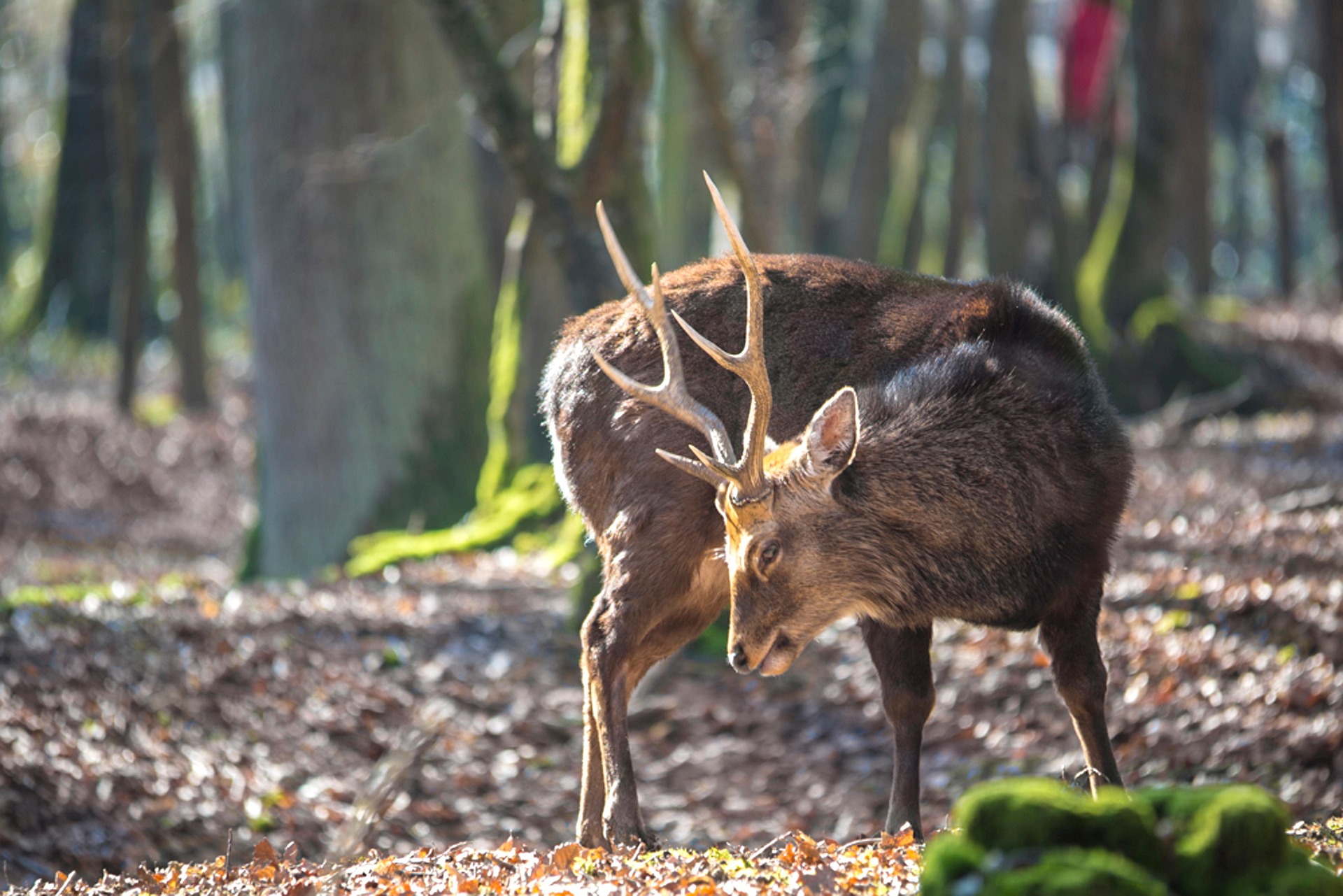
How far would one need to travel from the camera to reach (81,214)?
23.3 m

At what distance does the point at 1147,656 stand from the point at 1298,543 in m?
1.75

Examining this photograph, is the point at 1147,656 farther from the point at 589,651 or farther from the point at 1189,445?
the point at 1189,445

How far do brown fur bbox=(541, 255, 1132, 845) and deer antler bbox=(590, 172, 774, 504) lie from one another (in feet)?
0.41

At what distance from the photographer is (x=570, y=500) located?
5828 mm

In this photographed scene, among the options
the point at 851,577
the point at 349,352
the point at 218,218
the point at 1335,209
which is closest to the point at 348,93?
the point at 349,352

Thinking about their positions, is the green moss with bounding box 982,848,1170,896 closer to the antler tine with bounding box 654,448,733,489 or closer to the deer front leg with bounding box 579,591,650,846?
the antler tine with bounding box 654,448,733,489

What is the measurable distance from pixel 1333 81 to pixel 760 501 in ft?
45.2

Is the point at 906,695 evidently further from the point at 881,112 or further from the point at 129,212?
the point at 881,112

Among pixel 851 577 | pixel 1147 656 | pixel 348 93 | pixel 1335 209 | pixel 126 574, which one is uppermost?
pixel 348 93

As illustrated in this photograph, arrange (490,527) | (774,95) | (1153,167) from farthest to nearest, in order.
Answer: (774,95) < (1153,167) < (490,527)

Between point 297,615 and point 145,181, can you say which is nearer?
point 297,615

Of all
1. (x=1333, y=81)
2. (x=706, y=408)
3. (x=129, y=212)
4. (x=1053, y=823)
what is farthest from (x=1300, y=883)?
(x=129, y=212)

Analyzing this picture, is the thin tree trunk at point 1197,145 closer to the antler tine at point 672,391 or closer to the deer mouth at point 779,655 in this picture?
the antler tine at point 672,391

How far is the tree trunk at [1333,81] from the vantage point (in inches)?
624
